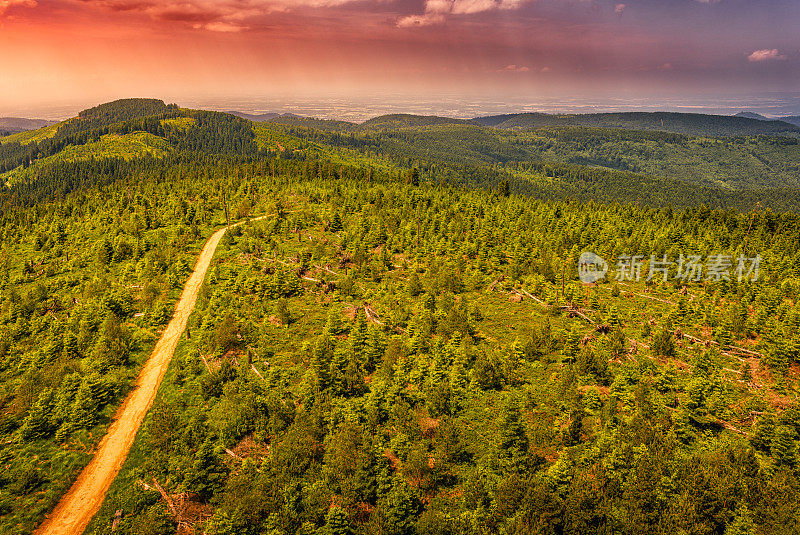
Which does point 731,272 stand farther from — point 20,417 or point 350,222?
point 20,417

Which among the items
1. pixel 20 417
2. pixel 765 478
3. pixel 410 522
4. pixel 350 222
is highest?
pixel 350 222

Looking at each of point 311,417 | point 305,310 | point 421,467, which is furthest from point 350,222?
point 421,467

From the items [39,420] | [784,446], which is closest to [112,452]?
[39,420]

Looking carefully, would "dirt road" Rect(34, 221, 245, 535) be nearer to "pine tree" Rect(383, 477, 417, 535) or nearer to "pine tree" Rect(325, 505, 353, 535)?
"pine tree" Rect(325, 505, 353, 535)

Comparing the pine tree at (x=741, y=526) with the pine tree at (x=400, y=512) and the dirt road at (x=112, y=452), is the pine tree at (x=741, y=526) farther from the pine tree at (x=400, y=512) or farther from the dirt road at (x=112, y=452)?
the dirt road at (x=112, y=452)

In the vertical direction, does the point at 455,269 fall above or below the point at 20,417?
above

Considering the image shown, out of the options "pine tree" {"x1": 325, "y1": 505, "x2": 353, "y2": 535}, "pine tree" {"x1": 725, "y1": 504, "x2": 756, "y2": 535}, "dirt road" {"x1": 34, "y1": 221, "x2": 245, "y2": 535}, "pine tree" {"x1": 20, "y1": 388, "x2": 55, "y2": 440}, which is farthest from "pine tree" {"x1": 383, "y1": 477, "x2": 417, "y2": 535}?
"pine tree" {"x1": 20, "y1": 388, "x2": 55, "y2": 440}
